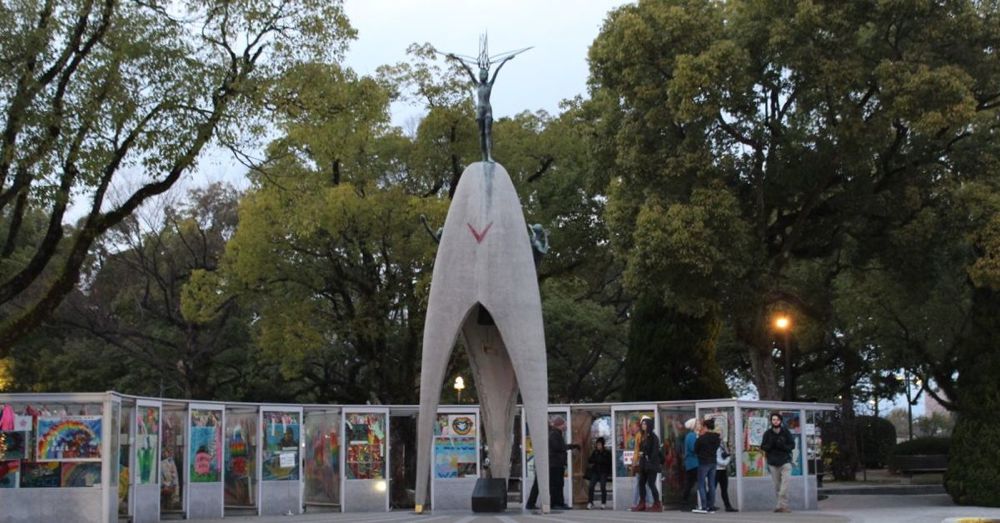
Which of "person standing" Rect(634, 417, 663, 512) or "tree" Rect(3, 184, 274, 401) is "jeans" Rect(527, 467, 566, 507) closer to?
"person standing" Rect(634, 417, 663, 512)

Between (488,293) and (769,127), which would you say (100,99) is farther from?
(769,127)

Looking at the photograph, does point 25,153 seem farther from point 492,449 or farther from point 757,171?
point 757,171

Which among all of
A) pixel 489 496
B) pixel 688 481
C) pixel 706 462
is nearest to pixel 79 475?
pixel 489 496

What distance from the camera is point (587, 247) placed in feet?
106

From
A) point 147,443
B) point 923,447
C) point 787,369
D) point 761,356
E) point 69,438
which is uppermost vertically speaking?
point 761,356

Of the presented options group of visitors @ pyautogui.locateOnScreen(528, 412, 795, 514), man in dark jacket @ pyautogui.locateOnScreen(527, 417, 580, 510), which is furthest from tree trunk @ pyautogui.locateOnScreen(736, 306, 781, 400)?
man in dark jacket @ pyautogui.locateOnScreen(527, 417, 580, 510)

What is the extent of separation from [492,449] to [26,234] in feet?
96.3

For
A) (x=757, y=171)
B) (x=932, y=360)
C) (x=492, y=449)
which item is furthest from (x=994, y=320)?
(x=932, y=360)

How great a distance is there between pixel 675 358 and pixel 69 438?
60.4 ft

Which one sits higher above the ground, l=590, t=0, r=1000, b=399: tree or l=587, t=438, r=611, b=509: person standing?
l=590, t=0, r=1000, b=399: tree

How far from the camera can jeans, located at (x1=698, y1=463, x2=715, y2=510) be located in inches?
752

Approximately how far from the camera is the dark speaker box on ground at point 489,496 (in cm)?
1828

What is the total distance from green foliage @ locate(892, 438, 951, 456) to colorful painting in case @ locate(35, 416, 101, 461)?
99.2ft

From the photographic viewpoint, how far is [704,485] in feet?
62.7
